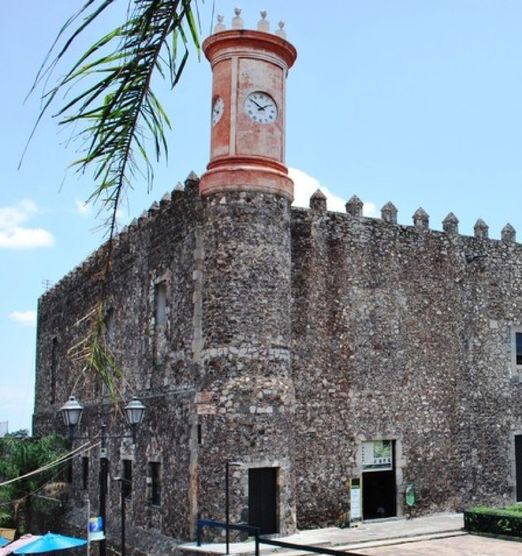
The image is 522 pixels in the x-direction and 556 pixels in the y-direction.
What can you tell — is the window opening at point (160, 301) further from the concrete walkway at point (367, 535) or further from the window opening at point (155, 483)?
the concrete walkway at point (367, 535)

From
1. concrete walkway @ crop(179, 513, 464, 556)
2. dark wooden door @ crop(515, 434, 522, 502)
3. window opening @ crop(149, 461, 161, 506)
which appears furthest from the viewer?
dark wooden door @ crop(515, 434, 522, 502)

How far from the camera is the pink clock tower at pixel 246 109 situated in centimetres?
1736

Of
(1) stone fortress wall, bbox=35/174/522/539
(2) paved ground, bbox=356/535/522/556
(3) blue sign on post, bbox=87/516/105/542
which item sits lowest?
(2) paved ground, bbox=356/535/522/556

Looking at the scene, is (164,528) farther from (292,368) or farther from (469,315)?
(469,315)

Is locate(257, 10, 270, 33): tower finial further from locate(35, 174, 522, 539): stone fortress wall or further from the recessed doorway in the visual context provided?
the recessed doorway

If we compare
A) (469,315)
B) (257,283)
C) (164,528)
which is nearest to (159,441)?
(164,528)

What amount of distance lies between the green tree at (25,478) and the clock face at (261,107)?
13061mm

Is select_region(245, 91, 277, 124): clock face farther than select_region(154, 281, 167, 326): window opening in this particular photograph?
No

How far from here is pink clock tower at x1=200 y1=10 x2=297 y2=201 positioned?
57.0 ft

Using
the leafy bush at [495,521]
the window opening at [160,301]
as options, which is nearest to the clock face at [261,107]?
the window opening at [160,301]

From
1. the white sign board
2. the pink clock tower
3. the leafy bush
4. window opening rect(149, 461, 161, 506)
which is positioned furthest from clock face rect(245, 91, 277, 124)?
the leafy bush

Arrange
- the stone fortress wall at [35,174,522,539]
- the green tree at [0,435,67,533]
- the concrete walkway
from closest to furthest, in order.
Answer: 1. the concrete walkway
2. the stone fortress wall at [35,174,522,539]
3. the green tree at [0,435,67,533]

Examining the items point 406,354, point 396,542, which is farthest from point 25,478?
point 396,542

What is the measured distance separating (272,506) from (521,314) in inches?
399
